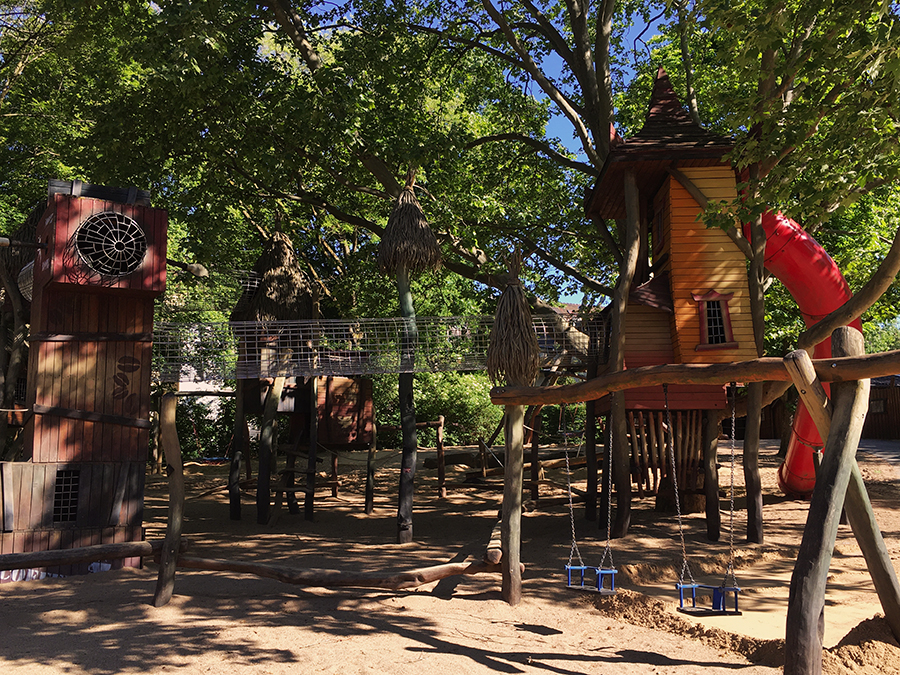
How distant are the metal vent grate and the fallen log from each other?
8.26 ft

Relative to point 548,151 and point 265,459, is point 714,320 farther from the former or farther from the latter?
point 265,459

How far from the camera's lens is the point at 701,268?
10.6 metres

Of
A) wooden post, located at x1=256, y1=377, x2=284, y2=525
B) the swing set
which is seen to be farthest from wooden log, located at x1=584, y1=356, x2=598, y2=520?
wooden post, located at x1=256, y1=377, x2=284, y2=525

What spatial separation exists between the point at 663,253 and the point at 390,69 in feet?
21.7

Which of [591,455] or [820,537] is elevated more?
[591,455]

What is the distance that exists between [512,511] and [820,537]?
3459 mm

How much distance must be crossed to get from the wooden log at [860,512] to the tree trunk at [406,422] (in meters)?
6.94

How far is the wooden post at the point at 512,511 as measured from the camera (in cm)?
735

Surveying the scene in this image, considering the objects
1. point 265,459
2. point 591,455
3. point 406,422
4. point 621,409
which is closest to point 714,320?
point 621,409

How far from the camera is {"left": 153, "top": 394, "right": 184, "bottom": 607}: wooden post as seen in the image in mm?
6934

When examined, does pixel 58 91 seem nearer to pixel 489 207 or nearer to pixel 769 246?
pixel 489 207

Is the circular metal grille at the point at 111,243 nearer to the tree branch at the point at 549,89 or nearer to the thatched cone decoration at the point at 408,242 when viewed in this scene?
the thatched cone decoration at the point at 408,242

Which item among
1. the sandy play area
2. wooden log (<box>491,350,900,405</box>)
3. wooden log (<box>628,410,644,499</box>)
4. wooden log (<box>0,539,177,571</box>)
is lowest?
the sandy play area

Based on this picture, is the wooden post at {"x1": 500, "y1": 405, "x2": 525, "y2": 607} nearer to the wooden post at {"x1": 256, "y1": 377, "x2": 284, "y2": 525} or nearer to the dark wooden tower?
the dark wooden tower
